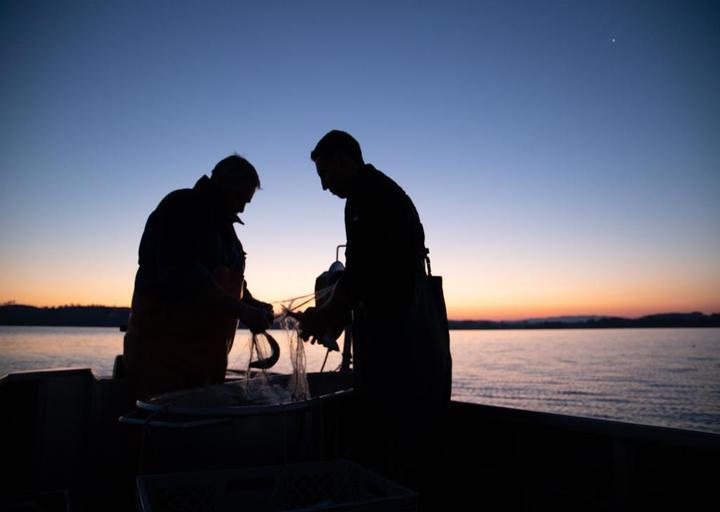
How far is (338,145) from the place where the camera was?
2564mm

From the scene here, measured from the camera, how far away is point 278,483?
189 cm

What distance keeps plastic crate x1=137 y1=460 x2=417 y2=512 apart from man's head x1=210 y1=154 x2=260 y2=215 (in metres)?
1.70

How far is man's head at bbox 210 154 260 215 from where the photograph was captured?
118 inches

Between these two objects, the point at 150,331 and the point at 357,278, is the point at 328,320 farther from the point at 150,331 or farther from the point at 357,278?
the point at 150,331

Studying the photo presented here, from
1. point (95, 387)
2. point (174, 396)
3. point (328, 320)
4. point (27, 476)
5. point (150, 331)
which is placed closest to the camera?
point (174, 396)

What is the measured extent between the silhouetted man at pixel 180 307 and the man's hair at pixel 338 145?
32.3 inches

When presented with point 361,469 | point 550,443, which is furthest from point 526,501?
point 361,469

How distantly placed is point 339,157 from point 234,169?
2.65 ft

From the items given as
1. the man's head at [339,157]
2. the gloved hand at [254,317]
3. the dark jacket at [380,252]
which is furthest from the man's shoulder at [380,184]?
the gloved hand at [254,317]

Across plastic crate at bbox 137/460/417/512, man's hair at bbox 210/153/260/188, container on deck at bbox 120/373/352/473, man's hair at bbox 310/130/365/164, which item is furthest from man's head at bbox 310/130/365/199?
plastic crate at bbox 137/460/417/512

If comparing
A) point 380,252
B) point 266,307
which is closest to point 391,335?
point 380,252

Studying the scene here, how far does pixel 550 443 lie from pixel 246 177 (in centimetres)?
233

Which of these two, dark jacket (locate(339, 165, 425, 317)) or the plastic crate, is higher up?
dark jacket (locate(339, 165, 425, 317))

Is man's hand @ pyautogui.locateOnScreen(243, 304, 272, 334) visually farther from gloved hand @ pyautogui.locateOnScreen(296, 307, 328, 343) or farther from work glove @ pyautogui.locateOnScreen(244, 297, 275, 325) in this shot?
gloved hand @ pyautogui.locateOnScreen(296, 307, 328, 343)
